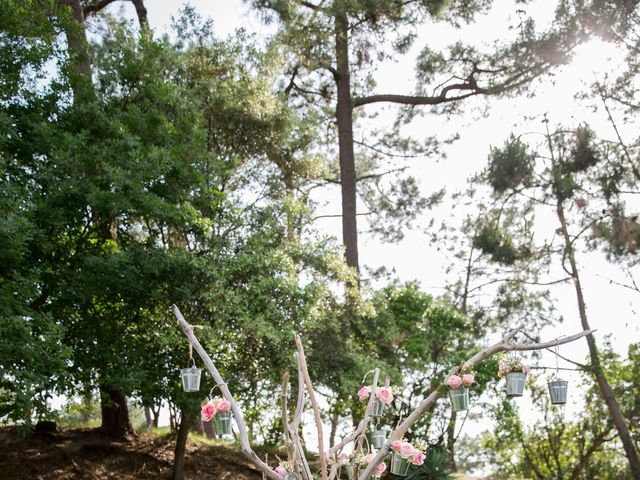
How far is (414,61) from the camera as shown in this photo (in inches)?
462

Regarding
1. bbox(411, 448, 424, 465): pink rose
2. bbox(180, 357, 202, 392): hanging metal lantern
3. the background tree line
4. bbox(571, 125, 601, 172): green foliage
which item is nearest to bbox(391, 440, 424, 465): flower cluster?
bbox(411, 448, 424, 465): pink rose

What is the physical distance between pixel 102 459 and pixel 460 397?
6.18m

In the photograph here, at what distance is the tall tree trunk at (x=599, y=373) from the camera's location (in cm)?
998

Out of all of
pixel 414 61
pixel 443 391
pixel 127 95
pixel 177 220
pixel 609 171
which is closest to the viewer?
pixel 443 391

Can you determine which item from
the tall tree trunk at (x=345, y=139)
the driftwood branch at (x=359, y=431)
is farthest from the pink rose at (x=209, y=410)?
the tall tree trunk at (x=345, y=139)

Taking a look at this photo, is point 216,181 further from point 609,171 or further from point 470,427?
point 470,427

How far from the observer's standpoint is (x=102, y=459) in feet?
27.3

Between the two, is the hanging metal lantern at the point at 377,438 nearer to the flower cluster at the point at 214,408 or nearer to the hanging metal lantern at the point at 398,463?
the hanging metal lantern at the point at 398,463

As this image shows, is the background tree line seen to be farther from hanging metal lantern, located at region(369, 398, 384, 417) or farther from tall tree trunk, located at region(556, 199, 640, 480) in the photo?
hanging metal lantern, located at region(369, 398, 384, 417)

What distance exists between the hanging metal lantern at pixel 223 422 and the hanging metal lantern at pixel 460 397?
1.00m

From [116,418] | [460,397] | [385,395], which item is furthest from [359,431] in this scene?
[116,418]

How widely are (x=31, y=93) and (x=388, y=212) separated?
7.01 metres

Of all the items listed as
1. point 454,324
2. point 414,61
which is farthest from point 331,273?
point 414,61

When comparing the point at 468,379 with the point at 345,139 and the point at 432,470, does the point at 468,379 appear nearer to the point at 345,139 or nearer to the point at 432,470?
the point at 432,470
